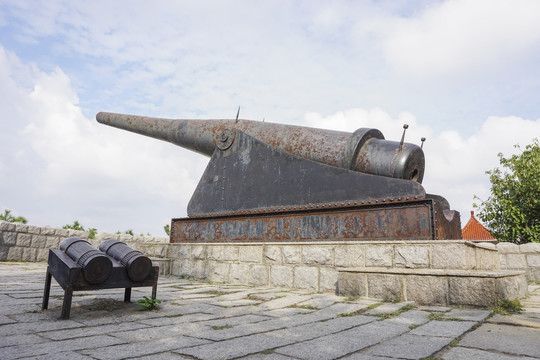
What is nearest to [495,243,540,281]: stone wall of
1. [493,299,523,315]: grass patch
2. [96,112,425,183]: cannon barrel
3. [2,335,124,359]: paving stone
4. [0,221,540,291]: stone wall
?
[0,221,540,291]: stone wall

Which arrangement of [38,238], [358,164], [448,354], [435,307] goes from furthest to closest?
[38,238] < [358,164] < [435,307] < [448,354]

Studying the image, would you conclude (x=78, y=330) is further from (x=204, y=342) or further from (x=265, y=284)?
(x=265, y=284)

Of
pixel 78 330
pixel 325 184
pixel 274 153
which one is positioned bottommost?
pixel 78 330

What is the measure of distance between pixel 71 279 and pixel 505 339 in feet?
10.2

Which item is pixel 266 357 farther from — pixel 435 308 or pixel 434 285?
pixel 434 285

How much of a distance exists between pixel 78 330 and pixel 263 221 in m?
3.28

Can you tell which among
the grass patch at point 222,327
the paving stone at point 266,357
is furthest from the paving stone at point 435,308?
the paving stone at point 266,357

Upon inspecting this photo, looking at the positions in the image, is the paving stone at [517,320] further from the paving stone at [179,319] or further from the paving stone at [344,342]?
the paving stone at [179,319]

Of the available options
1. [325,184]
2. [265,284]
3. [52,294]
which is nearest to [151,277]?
[52,294]

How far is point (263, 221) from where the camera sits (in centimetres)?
555

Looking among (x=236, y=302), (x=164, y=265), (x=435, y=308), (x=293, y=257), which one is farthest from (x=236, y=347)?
(x=164, y=265)

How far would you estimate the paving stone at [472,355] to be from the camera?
189 centimetres

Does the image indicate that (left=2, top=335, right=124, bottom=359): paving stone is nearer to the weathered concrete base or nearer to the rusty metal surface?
the weathered concrete base

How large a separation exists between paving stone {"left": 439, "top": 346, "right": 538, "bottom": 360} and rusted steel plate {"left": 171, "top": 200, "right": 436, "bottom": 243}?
6.70 feet
